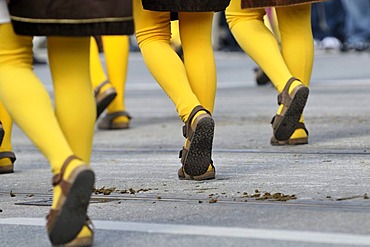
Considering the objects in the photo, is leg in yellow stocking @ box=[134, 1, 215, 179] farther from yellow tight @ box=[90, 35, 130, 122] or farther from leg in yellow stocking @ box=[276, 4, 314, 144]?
yellow tight @ box=[90, 35, 130, 122]

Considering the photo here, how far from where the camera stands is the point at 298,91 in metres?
5.99

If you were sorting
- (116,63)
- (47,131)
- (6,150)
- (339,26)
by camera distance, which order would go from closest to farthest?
(47,131), (6,150), (116,63), (339,26)

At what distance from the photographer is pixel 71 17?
3781 millimetres

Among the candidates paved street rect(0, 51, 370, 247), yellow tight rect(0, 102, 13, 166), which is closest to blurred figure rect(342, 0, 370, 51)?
paved street rect(0, 51, 370, 247)

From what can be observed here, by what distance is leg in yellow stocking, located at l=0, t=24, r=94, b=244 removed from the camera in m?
3.63

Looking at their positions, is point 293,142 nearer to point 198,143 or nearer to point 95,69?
point 198,143

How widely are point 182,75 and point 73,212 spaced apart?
5.46 feet

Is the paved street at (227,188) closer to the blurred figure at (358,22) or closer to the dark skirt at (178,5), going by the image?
the dark skirt at (178,5)

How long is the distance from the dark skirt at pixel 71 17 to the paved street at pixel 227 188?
2.24ft

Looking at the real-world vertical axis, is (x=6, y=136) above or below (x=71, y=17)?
below

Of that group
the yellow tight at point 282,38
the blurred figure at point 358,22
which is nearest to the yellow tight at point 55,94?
the yellow tight at point 282,38

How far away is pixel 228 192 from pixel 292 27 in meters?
1.83

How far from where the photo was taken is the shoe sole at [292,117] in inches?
237

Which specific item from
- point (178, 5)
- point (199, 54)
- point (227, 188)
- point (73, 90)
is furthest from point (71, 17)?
point (199, 54)
